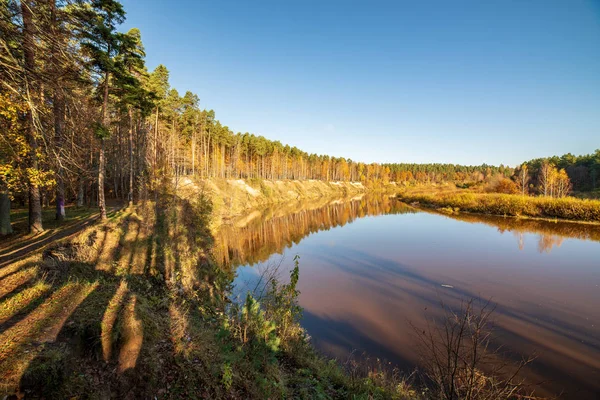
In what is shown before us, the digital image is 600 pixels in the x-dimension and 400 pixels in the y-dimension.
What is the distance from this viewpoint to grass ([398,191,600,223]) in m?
31.7

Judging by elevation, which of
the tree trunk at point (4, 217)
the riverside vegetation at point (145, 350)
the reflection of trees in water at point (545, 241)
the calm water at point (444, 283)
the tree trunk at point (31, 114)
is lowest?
the calm water at point (444, 283)

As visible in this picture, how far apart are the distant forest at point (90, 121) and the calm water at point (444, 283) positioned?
9.07m

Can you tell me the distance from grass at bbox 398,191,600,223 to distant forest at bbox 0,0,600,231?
2154 centimetres

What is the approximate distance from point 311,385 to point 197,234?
50.7ft

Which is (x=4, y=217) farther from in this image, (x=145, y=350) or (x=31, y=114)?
(x=145, y=350)

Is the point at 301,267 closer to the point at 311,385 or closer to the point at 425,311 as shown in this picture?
the point at 425,311

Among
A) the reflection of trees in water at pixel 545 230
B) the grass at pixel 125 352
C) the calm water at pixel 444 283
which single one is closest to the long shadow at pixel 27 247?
the grass at pixel 125 352

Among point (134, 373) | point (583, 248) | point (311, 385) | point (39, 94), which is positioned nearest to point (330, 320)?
point (311, 385)

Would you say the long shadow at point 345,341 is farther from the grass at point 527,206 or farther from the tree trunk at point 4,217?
the grass at point 527,206

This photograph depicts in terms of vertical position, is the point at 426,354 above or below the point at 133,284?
below

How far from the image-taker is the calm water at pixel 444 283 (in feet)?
29.5

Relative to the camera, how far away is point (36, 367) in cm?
329

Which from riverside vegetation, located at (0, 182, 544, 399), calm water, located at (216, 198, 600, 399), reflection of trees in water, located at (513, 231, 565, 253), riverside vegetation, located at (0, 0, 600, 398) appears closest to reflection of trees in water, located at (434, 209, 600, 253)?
reflection of trees in water, located at (513, 231, 565, 253)

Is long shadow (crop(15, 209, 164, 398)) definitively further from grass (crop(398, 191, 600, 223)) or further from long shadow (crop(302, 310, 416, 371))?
grass (crop(398, 191, 600, 223))
